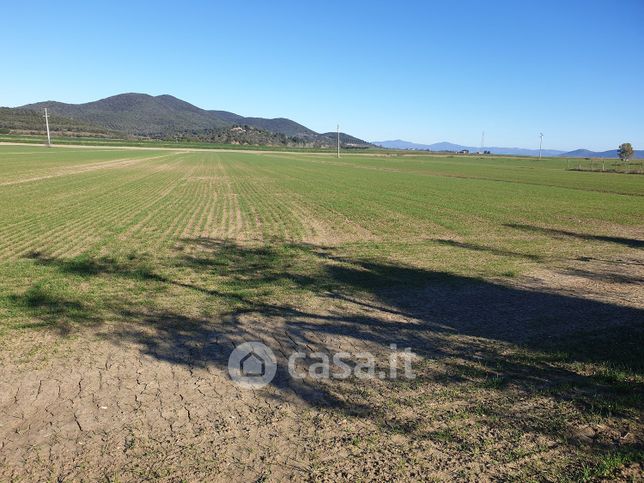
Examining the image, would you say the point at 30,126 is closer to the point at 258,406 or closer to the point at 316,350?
the point at 316,350

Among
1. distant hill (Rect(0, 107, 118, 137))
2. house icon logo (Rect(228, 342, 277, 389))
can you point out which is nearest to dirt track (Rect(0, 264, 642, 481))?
house icon logo (Rect(228, 342, 277, 389))

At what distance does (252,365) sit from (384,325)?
2.82 metres

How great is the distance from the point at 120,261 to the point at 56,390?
7.07 m

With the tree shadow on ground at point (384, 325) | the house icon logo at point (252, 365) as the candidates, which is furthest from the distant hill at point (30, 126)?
the house icon logo at point (252, 365)

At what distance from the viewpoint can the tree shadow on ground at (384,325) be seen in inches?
235

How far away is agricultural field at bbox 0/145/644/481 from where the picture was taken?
439 cm

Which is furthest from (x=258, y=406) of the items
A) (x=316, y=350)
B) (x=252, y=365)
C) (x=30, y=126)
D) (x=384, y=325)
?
(x=30, y=126)

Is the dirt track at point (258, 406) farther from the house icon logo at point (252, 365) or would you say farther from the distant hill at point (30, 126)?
the distant hill at point (30, 126)

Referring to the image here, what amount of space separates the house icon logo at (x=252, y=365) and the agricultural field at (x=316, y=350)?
17 cm

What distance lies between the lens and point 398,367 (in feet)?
21.1

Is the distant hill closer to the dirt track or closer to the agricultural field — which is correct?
the agricultural field

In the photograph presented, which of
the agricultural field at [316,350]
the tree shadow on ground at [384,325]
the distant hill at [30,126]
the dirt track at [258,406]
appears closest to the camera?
the dirt track at [258,406]

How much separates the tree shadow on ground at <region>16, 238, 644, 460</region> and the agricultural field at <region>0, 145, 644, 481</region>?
48 millimetres

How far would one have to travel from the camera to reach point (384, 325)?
26.7ft
